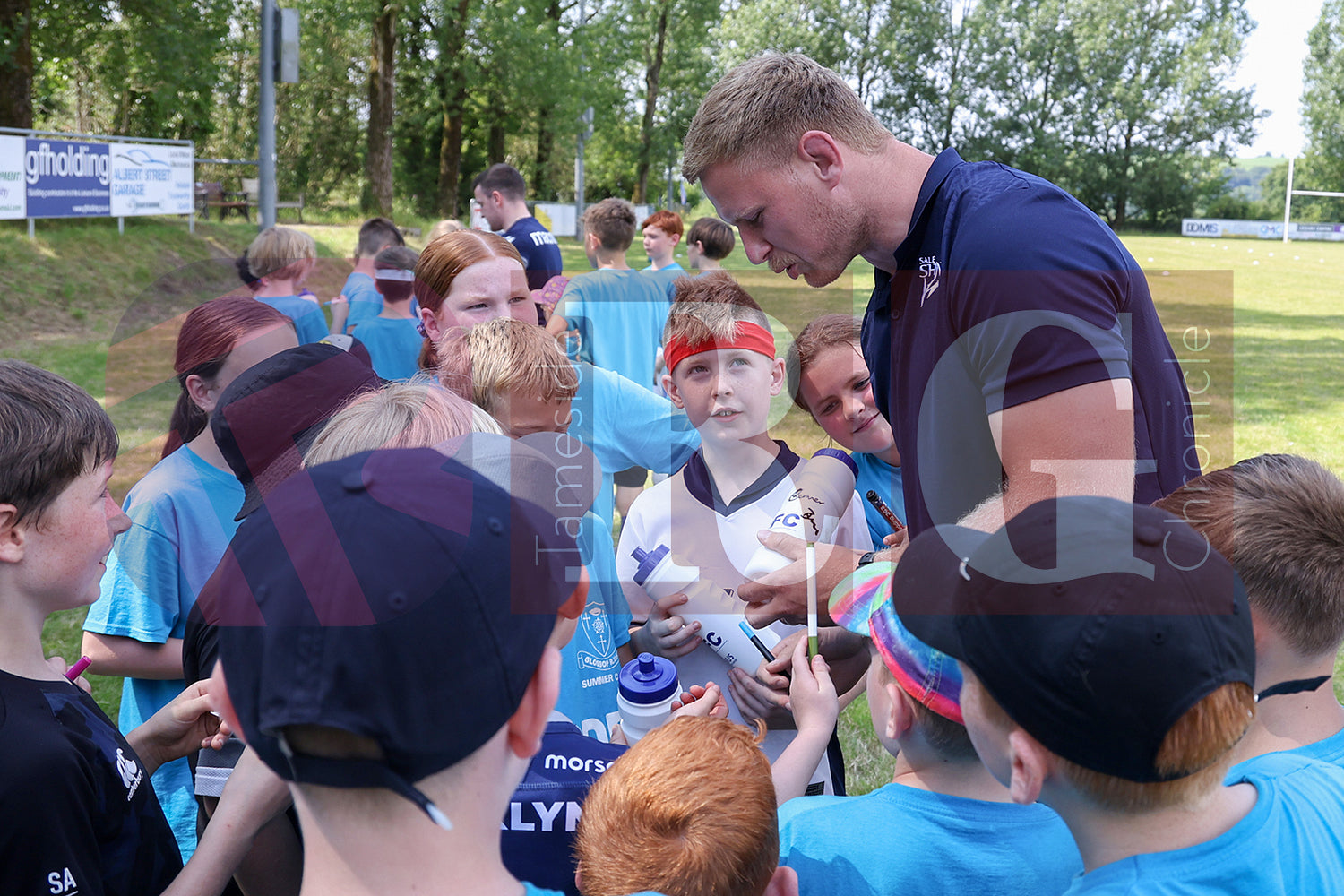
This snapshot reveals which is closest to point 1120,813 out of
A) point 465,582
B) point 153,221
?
point 465,582

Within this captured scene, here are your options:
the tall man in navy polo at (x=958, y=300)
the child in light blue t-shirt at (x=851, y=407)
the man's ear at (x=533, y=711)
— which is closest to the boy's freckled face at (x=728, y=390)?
the child in light blue t-shirt at (x=851, y=407)

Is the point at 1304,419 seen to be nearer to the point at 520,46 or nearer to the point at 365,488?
the point at 365,488

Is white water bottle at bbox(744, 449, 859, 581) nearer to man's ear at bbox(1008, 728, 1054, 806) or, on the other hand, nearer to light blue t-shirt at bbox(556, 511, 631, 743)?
light blue t-shirt at bbox(556, 511, 631, 743)

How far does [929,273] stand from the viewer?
2236mm

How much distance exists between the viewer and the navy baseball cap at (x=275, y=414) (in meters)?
2.19

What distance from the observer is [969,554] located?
143 cm

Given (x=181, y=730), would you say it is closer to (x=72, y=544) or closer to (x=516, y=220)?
(x=72, y=544)

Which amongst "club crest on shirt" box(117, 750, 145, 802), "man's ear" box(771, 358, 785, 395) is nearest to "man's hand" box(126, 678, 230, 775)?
"club crest on shirt" box(117, 750, 145, 802)

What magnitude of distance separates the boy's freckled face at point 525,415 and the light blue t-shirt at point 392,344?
3242 millimetres

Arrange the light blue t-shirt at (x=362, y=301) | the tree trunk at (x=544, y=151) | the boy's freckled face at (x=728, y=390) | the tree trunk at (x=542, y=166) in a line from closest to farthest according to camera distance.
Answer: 1. the boy's freckled face at (x=728, y=390)
2. the light blue t-shirt at (x=362, y=301)
3. the tree trunk at (x=544, y=151)
4. the tree trunk at (x=542, y=166)

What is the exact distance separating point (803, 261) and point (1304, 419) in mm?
10779

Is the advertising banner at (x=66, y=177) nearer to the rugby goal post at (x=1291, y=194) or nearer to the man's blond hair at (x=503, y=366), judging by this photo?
the man's blond hair at (x=503, y=366)

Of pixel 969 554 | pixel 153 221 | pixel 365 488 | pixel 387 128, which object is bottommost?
pixel 969 554

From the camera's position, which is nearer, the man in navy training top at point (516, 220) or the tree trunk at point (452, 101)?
the man in navy training top at point (516, 220)
